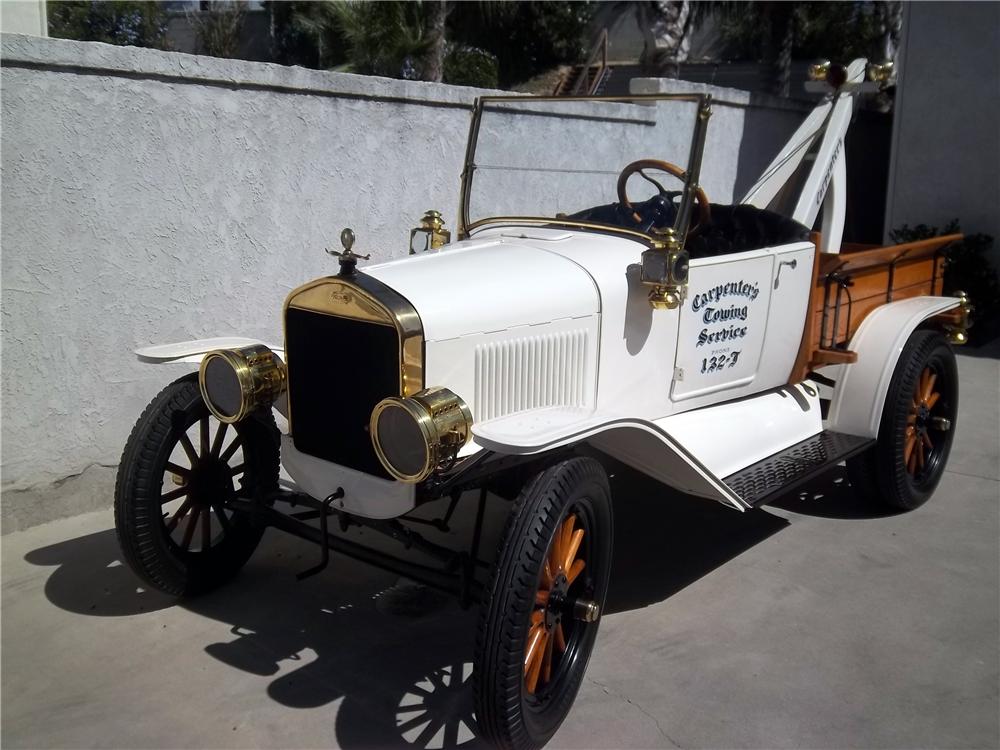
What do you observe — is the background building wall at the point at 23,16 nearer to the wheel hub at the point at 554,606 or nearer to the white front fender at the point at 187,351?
the white front fender at the point at 187,351

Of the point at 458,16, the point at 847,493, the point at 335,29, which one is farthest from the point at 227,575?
the point at 458,16

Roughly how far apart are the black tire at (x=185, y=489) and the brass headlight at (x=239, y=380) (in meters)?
0.18

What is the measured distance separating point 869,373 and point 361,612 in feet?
8.09

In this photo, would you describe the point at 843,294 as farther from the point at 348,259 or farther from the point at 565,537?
the point at 348,259

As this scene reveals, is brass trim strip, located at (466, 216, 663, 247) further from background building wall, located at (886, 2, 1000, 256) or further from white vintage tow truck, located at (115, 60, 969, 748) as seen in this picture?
background building wall, located at (886, 2, 1000, 256)

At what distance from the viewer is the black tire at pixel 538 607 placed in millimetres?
2420

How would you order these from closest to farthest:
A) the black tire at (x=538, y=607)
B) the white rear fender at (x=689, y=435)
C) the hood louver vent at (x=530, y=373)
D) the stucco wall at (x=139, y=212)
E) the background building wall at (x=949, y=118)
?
the black tire at (x=538, y=607) → the white rear fender at (x=689, y=435) → the hood louver vent at (x=530, y=373) → the stucco wall at (x=139, y=212) → the background building wall at (x=949, y=118)

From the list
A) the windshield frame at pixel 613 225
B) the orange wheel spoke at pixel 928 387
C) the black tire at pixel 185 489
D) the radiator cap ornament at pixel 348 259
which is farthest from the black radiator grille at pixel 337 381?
the orange wheel spoke at pixel 928 387

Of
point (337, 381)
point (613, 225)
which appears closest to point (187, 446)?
point (337, 381)

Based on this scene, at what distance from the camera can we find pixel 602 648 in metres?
3.26

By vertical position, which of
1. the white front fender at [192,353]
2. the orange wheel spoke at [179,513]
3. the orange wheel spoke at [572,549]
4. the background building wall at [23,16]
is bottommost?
the orange wheel spoke at [179,513]

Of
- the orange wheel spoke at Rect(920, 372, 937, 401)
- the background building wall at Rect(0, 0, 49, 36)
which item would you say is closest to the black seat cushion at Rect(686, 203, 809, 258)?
the orange wheel spoke at Rect(920, 372, 937, 401)

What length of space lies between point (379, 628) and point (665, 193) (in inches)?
78.0

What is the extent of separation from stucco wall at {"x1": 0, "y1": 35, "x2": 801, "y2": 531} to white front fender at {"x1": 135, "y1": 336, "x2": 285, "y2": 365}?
91cm
